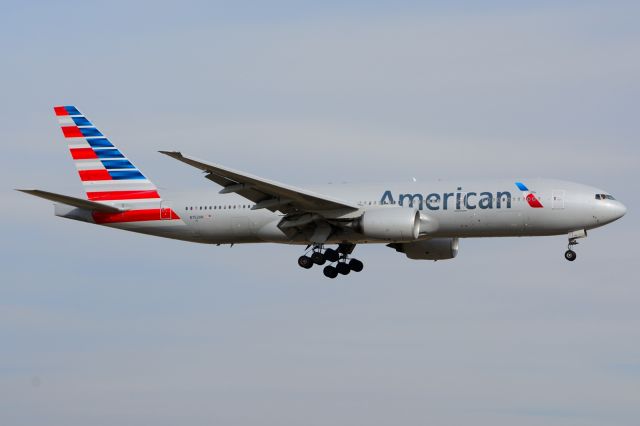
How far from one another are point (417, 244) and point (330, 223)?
19.5 ft

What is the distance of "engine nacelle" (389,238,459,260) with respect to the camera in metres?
58.5

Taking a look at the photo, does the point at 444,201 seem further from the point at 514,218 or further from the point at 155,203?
the point at 155,203

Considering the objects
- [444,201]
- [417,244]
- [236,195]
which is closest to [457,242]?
[417,244]

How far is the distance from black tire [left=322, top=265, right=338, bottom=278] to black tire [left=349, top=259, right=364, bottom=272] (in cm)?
86

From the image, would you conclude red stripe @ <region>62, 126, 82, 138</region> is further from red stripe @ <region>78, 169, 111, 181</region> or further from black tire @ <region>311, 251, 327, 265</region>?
black tire @ <region>311, 251, 327, 265</region>

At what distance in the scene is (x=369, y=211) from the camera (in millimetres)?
53500

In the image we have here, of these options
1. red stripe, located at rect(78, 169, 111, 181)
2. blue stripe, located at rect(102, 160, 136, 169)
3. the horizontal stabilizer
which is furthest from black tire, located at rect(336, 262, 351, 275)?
red stripe, located at rect(78, 169, 111, 181)

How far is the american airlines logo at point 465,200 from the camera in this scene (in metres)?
52.4

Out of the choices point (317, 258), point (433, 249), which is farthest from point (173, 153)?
point (433, 249)

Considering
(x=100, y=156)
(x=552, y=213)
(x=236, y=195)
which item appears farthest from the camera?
(x=100, y=156)

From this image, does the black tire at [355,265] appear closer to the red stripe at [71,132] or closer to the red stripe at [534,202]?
the red stripe at [534,202]

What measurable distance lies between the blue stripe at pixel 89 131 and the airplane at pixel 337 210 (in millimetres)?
1613

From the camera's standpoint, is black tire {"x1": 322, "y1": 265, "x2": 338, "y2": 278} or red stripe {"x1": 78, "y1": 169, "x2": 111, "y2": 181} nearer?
black tire {"x1": 322, "y1": 265, "x2": 338, "y2": 278}

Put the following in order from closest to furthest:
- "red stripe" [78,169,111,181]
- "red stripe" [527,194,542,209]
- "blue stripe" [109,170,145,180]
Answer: "red stripe" [527,194,542,209] → "blue stripe" [109,170,145,180] → "red stripe" [78,169,111,181]
